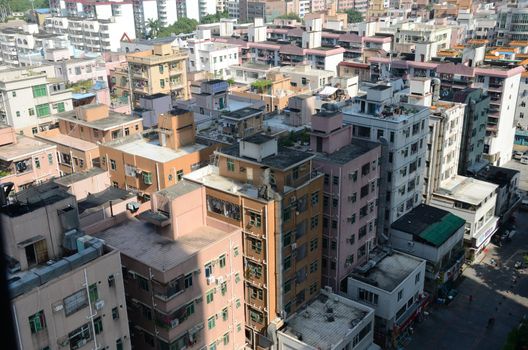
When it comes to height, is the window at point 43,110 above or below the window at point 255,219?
above

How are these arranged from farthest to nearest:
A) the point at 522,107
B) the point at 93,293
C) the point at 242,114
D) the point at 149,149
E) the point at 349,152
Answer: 1. the point at 522,107
2. the point at 242,114
3. the point at 149,149
4. the point at 349,152
5. the point at 93,293

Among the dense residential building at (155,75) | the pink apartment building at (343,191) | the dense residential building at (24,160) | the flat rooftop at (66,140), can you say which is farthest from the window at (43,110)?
the pink apartment building at (343,191)

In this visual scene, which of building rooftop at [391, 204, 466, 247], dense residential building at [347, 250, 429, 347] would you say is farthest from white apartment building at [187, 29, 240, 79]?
dense residential building at [347, 250, 429, 347]

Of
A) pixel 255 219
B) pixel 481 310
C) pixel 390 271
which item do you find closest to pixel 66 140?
pixel 255 219

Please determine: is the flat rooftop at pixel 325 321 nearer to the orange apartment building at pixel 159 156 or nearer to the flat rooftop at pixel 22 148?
the orange apartment building at pixel 159 156

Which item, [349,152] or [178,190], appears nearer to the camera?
[178,190]

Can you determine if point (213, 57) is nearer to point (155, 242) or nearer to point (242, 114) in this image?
point (242, 114)

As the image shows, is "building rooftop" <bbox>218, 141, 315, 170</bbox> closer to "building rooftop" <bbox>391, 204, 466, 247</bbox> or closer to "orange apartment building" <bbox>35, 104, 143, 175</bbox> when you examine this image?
"orange apartment building" <bbox>35, 104, 143, 175</bbox>
